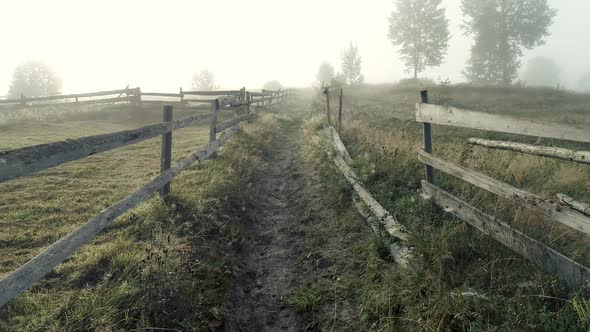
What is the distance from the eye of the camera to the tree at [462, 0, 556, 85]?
32.9m

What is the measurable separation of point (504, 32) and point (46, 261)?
42093 mm

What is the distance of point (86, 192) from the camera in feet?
19.3

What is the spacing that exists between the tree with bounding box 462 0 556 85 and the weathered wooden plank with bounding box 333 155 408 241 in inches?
1345

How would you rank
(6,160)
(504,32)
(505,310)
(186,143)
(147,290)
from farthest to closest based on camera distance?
(504,32)
(186,143)
(147,290)
(505,310)
(6,160)

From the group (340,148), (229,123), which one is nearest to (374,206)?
(340,148)

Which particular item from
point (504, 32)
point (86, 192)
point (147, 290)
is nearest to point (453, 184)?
point (147, 290)

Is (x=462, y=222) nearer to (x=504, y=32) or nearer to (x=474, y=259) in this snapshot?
(x=474, y=259)

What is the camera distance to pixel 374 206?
4.74m

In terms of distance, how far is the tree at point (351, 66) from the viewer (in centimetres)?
4759

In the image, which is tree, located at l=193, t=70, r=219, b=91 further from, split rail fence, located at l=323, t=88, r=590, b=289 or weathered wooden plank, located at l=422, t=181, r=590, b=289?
weathered wooden plank, located at l=422, t=181, r=590, b=289

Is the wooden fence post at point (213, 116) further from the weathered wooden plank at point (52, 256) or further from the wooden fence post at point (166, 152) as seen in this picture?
the weathered wooden plank at point (52, 256)

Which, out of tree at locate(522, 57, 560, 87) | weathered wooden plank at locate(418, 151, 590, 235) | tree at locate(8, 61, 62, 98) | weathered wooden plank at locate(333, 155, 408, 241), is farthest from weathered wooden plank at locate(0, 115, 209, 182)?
tree at locate(522, 57, 560, 87)

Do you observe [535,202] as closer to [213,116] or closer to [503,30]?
[213,116]

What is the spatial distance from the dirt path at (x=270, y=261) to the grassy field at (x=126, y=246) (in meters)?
0.26
